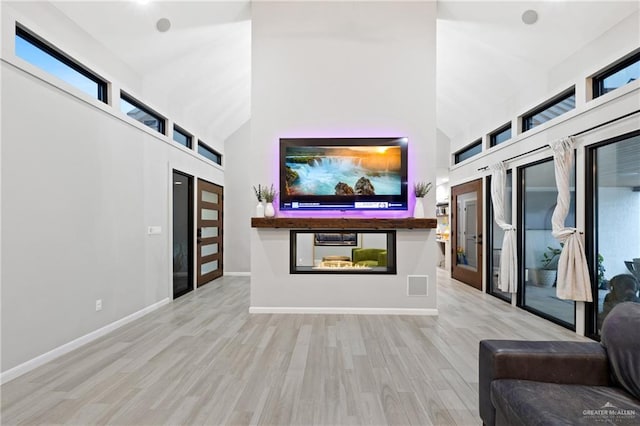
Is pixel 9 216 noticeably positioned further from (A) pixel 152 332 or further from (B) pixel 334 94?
(B) pixel 334 94

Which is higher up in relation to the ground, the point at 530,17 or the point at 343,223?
the point at 530,17

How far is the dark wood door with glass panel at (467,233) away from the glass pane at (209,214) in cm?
529

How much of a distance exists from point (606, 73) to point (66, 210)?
5683mm

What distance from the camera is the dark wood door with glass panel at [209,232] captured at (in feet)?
19.9

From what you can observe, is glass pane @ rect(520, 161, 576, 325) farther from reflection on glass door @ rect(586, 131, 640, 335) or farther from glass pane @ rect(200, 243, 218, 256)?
glass pane @ rect(200, 243, 218, 256)

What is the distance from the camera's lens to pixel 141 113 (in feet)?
14.4

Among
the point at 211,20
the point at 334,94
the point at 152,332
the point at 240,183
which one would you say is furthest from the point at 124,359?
the point at 240,183

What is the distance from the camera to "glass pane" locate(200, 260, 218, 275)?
618cm

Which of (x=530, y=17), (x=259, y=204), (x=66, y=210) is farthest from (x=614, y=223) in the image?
(x=66, y=210)

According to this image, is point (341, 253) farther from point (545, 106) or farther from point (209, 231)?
point (545, 106)

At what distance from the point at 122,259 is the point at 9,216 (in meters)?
1.45

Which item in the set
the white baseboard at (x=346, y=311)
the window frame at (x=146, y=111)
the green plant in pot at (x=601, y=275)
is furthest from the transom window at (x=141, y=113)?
the green plant in pot at (x=601, y=275)

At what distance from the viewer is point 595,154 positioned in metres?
3.42

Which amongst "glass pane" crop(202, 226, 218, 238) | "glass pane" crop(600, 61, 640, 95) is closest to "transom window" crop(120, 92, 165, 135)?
"glass pane" crop(202, 226, 218, 238)
